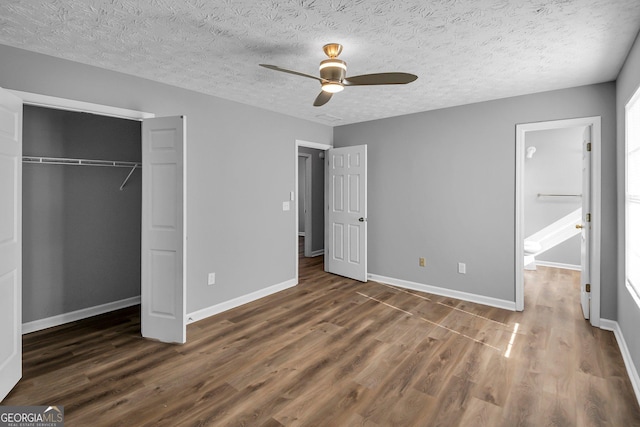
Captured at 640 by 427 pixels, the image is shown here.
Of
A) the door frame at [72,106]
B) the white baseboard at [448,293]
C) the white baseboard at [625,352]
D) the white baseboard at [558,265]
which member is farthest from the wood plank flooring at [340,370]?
the white baseboard at [558,265]

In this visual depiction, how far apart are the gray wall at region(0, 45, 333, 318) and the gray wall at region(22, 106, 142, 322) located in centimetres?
93

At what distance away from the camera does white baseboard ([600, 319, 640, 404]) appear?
223 centimetres

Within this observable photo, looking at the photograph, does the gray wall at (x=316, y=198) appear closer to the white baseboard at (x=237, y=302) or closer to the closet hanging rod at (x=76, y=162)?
the white baseboard at (x=237, y=302)

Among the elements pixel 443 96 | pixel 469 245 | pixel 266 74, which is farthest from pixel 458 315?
pixel 266 74

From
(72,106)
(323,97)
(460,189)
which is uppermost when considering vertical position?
(323,97)

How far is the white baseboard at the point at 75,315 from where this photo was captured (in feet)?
10.5

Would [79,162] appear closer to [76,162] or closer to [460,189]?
[76,162]

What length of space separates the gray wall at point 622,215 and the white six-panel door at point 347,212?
2757mm

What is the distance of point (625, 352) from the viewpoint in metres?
2.64

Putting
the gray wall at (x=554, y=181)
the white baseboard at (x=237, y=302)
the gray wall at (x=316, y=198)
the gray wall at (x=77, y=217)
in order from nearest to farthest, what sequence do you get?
1. the gray wall at (x=77, y=217)
2. the white baseboard at (x=237, y=302)
3. the gray wall at (x=554, y=181)
4. the gray wall at (x=316, y=198)

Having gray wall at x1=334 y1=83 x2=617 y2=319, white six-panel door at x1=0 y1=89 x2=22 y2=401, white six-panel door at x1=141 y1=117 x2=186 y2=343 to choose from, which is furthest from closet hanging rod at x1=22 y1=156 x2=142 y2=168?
gray wall at x1=334 y1=83 x2=617 y2=319

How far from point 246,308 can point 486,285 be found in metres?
2.91

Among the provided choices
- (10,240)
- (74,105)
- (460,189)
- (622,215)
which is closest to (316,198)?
(460,189)

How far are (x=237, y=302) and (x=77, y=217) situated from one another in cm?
196
